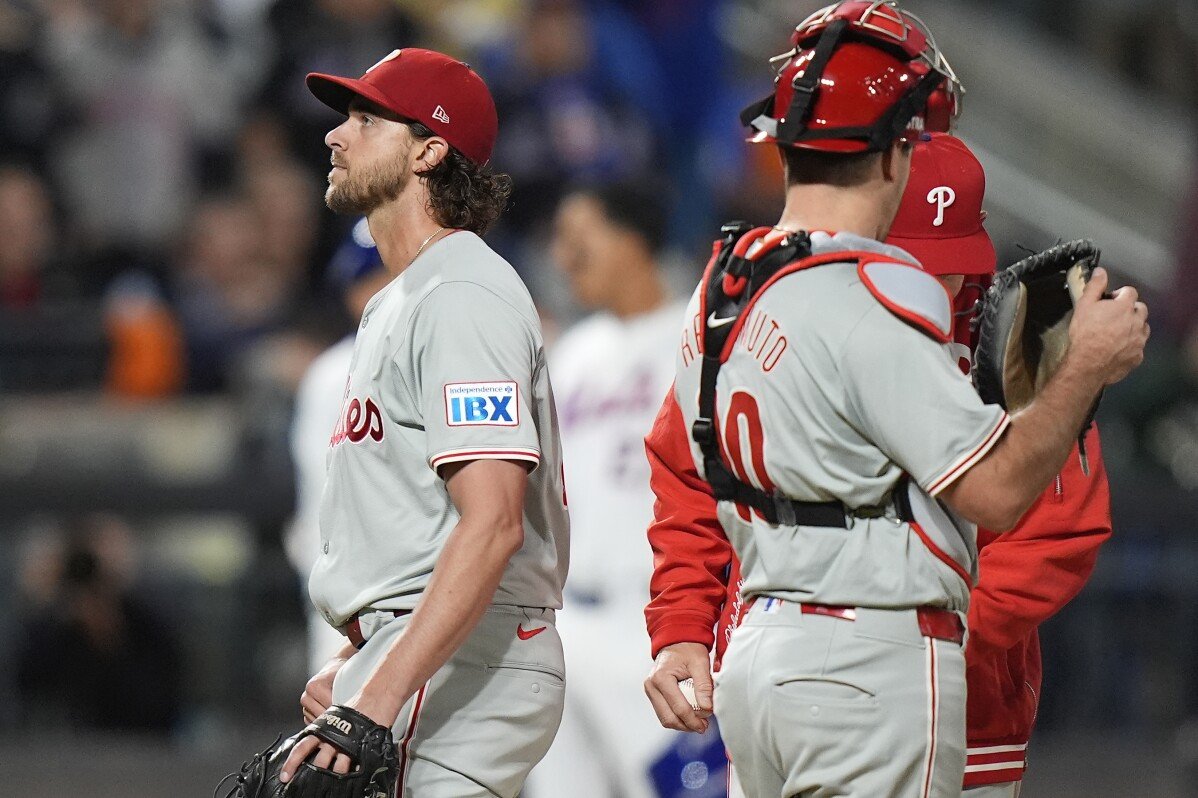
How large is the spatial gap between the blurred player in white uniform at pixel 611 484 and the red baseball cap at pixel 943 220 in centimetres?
188

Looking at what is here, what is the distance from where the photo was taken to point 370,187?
338 cm

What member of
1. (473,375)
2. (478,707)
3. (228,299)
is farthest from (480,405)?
(228,299)

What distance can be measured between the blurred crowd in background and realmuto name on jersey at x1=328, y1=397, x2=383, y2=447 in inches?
107

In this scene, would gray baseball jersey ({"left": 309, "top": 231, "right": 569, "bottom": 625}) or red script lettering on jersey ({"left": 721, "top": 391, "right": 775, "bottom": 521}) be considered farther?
gray baseball jersey ({"left": 309, "top": 231, "right": 569, "bottom": 625})

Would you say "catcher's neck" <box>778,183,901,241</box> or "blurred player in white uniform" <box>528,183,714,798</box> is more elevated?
"catcher's neck" <box>778,183,901,241</box>

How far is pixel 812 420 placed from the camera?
2.79 m

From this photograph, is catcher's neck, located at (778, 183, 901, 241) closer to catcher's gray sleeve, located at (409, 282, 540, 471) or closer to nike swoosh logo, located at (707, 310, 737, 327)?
nike swoosh logo, located at (707, 310, 737, 327)

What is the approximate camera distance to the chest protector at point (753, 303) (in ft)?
9.03

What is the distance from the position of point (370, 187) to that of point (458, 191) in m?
0.17

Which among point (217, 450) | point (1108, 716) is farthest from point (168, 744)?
point (1108, 716)

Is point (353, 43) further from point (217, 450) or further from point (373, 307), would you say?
point (373, 307)

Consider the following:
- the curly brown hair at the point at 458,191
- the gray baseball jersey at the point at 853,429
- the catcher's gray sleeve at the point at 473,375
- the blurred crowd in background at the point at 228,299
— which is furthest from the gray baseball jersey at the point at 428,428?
the blurred crowd in background at the point at 228,299

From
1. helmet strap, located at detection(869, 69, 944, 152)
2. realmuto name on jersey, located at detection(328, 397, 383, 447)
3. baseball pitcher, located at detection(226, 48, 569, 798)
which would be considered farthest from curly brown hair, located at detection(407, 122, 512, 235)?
helmet strap, located at detection(869, 69, 944, 152)

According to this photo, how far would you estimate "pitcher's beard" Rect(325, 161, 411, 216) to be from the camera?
338 centimetres
